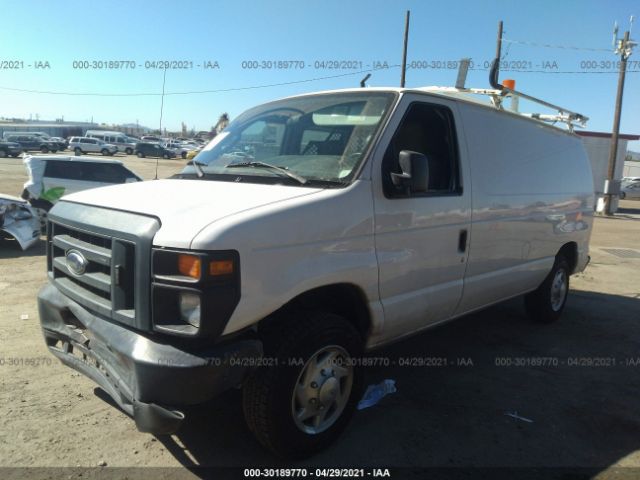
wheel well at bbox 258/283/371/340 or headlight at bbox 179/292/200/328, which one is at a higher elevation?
headlight at bbox 179/292/200/328

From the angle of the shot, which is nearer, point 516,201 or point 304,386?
point 304,386

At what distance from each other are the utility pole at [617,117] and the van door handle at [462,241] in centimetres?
2203

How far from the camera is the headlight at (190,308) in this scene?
7.93 ft

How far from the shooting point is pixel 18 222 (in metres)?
9.25

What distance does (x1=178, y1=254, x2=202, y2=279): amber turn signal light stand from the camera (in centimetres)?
238

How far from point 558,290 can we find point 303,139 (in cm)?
404

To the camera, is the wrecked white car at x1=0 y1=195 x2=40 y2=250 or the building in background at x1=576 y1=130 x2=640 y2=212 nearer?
the wrecked white car at x1=0 y1=195 x2=40 y2=250

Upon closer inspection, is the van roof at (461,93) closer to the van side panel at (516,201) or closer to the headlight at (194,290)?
the van side panel at (516,201)

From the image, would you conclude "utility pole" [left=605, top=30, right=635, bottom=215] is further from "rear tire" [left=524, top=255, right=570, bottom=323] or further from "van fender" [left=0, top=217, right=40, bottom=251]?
"van fender" [left=0, top=217, right=40, bottom=251]

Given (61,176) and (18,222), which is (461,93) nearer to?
(18,222)

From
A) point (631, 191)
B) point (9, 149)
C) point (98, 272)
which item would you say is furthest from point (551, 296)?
point (9, 149)

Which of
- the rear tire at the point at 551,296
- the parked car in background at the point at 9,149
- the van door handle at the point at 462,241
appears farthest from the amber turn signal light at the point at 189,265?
the parked car in background at the point at 9,149

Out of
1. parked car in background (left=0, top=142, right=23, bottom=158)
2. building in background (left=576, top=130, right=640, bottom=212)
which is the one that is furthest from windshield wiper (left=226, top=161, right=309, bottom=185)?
parked car in background (left=0, top=142, right=23, bottom=158)

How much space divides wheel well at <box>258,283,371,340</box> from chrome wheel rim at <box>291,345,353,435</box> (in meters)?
0.29
